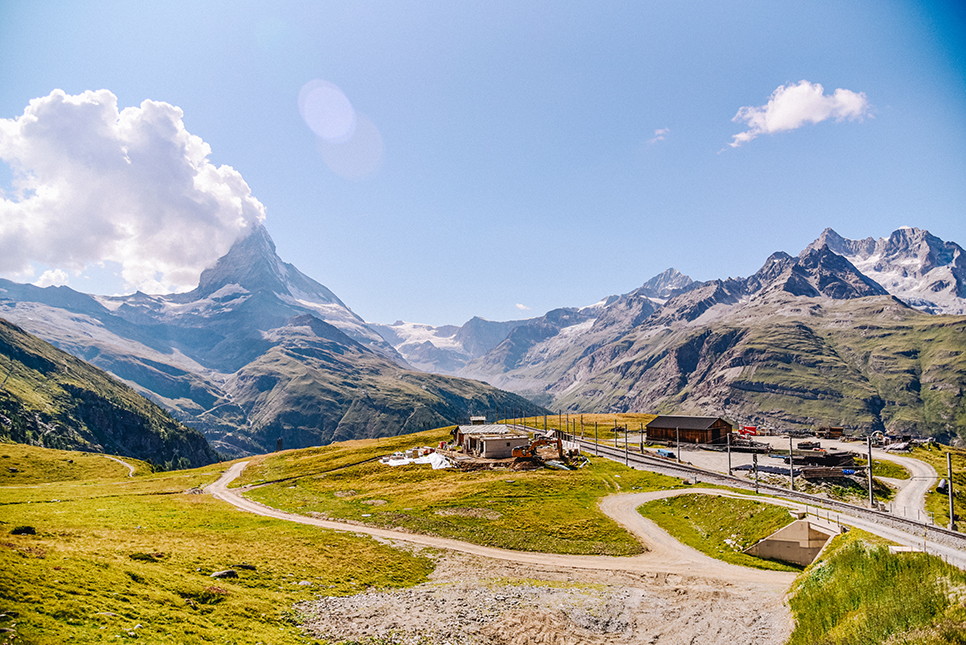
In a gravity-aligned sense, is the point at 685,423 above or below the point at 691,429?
above

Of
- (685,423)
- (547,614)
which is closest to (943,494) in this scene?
(685,423)

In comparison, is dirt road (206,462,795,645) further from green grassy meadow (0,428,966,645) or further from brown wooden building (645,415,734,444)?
brown wooden building (645,415,734,444)

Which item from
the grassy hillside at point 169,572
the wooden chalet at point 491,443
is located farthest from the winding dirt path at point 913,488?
the grassy hillside at point 169,572

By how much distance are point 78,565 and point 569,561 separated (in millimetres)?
44974

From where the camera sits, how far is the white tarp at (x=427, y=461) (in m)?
111

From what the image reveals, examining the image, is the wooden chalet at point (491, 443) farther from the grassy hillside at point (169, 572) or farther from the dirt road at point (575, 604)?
the dirt road at point (575, 604)

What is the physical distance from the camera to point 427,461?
11769 centimetres

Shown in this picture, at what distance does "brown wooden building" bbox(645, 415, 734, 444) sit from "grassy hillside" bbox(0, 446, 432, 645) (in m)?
129

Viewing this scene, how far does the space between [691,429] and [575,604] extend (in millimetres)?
134025

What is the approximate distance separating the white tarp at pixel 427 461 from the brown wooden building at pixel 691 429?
269 feet

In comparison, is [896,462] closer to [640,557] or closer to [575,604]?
[640,557]

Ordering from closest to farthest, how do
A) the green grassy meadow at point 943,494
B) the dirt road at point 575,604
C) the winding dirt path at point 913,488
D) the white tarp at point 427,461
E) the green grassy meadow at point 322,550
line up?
the green grassy meadow at point 322,550 → the dirt road at point 575,604 → the green grassy meadow at point 943,494 → the winding dirt path at point 913,488 → the white tarp at point 427,461

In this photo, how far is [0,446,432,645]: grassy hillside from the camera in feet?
76.2

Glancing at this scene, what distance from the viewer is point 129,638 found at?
22.4 m
